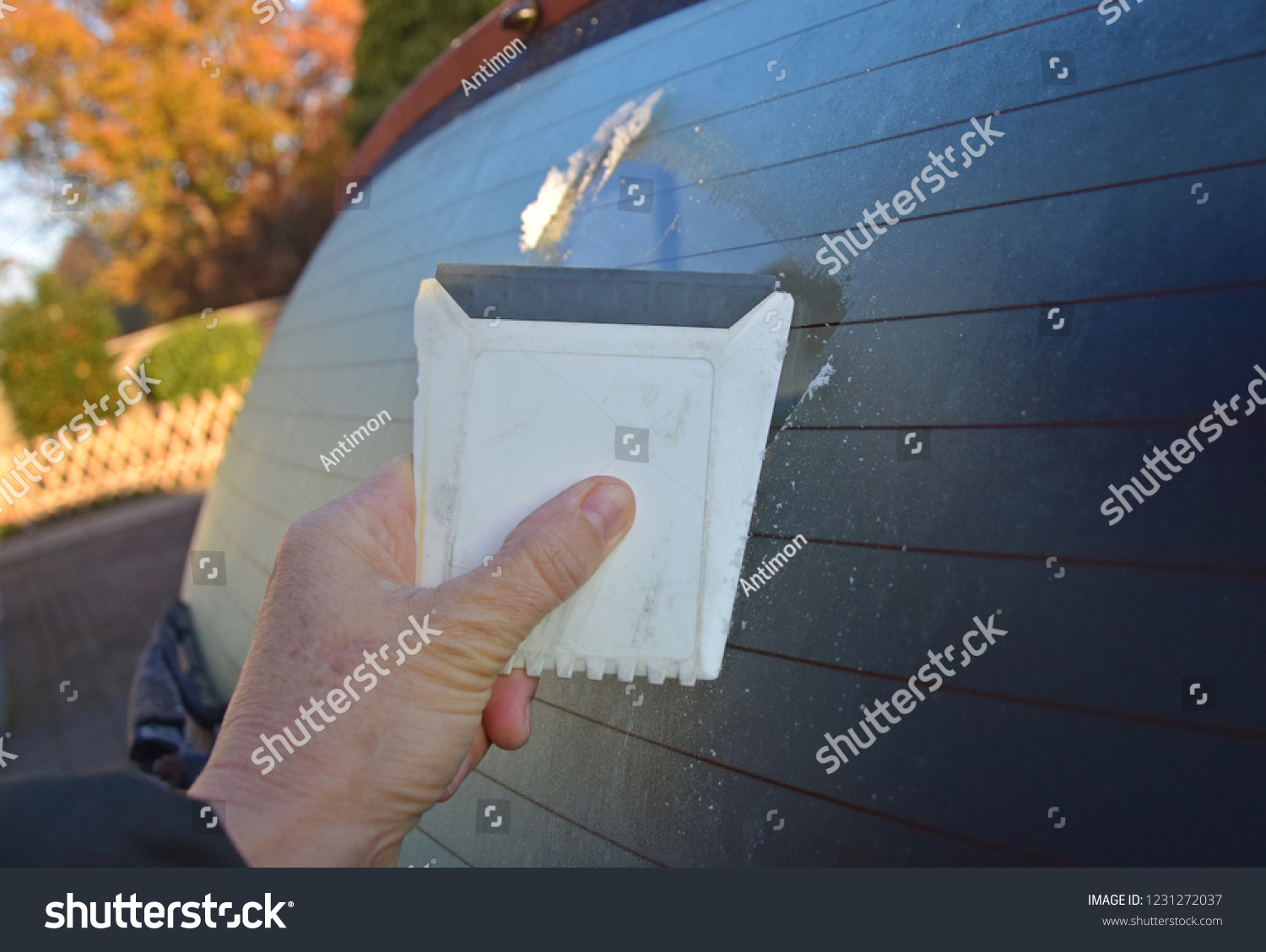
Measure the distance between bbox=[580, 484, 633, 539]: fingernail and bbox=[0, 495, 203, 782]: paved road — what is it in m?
2.75

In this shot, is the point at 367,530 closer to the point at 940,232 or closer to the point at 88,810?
the point at 88,810

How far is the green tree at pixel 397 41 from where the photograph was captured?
1173 centimetres

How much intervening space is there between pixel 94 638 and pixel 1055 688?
7.89 meters

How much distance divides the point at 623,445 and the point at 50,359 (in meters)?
14.5

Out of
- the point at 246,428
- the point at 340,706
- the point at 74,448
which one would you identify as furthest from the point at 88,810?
the point at 74,448

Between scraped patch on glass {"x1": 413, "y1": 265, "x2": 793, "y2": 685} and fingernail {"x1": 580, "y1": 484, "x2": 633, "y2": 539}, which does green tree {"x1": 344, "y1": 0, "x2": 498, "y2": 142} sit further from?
fingernail {"x1": 580, "y1": 484, "x2": 633, "y2": 539}

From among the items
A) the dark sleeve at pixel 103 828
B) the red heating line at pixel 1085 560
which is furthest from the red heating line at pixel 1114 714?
the dark sleeve at pixel 103 828

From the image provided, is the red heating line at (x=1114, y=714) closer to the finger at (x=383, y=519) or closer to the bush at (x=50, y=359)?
the finger at (x=383, y=519)

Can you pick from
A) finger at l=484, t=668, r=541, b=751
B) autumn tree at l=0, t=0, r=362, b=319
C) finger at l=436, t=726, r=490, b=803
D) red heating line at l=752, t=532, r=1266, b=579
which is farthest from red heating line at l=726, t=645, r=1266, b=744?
autumn tree at l=0, t=0, r=362, b=319

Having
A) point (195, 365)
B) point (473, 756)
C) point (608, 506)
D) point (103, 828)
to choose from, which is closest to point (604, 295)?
point (608, 506)

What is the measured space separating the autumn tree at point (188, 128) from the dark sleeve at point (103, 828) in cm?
1635

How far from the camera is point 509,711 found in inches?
56.3

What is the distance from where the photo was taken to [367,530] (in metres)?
1.38

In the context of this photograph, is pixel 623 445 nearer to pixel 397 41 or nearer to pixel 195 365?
pixel 195 365
